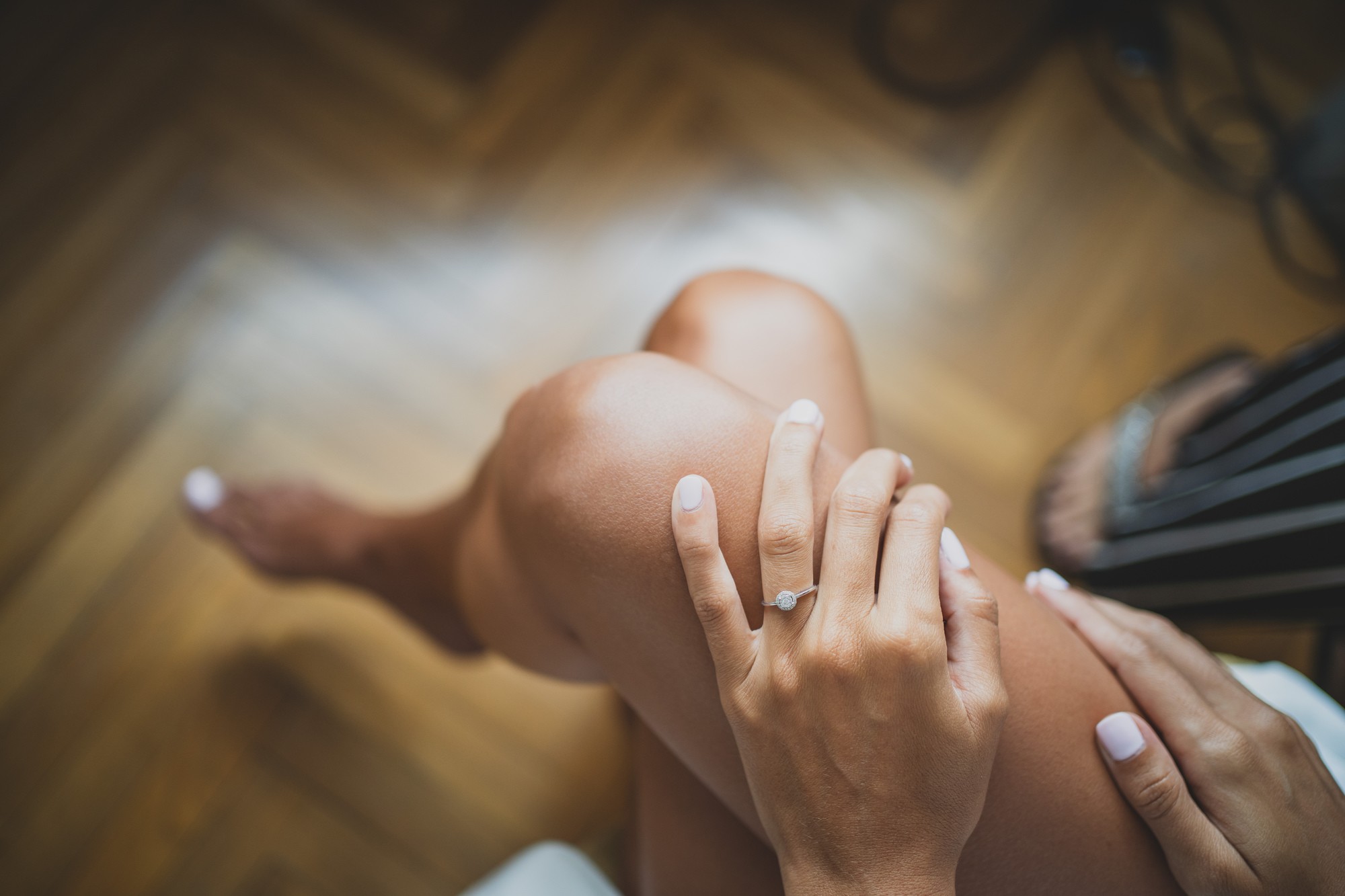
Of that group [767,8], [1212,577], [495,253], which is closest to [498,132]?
[495,253]

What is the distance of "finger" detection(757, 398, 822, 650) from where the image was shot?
1.44ft

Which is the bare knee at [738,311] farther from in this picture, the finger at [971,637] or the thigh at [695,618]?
the finger at [971,637]

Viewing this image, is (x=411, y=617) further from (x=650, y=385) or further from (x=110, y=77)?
(x=110, y=77)

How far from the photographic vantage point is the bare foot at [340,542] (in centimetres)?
77

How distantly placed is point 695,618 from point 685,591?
2 cm

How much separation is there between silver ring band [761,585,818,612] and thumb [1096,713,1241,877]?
0.64 feet

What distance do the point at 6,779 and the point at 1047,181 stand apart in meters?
1.53

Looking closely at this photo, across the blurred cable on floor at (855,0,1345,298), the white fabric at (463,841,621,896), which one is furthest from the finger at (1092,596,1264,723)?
the blurred cable on floor at (855,0,1345,298)

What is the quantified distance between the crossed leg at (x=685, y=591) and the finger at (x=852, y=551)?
0.08 ft

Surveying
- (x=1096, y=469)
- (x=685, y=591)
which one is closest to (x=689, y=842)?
(x=685, y=591)

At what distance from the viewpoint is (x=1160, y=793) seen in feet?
1.44

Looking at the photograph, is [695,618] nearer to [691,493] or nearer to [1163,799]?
[691,493]

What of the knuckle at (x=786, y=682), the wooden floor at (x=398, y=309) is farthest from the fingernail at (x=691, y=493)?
the wooden floor at (x=398, y=309)

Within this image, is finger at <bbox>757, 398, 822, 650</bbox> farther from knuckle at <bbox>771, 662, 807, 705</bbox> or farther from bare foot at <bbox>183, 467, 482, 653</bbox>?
bare foot at <bbox>183, 467, 482, 653</bbox>
